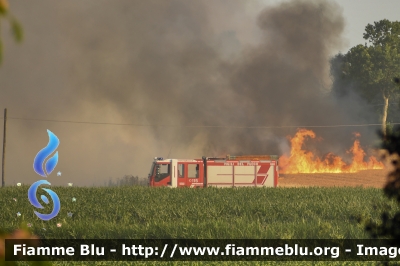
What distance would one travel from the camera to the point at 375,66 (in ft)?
212

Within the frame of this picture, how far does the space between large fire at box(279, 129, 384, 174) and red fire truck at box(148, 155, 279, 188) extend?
70.4ft

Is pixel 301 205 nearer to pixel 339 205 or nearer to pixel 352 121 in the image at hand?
pixel 339 205

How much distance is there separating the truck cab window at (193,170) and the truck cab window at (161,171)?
4.45 feet

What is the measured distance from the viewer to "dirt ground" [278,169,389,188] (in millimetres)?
56194

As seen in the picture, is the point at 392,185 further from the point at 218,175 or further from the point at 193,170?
the point at 193,170

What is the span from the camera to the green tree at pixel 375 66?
63938mm

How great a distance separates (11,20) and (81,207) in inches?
987

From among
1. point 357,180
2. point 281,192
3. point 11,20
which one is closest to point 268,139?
point 357,180

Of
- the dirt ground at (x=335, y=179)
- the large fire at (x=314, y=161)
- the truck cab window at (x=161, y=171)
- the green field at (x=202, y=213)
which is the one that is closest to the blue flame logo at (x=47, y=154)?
the green field at (x=202, y=213)

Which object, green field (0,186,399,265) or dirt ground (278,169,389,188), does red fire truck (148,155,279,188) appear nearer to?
green field (0,186,399,265)

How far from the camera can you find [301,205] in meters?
25.2

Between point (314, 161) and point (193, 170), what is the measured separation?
26.7 meters

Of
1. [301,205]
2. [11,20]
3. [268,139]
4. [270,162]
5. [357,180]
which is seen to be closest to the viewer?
[11,20]

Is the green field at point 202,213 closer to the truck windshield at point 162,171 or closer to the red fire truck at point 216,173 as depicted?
the truck windshield at point 162,171
